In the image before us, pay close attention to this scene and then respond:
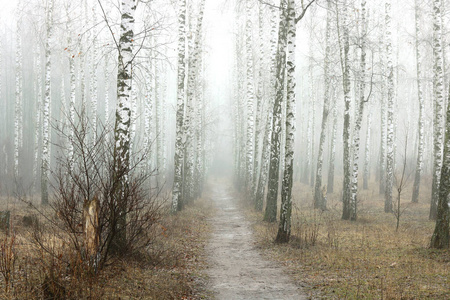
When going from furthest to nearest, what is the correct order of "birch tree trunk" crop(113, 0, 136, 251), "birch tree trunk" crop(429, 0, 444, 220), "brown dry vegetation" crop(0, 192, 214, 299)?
"birch tree trunk" crop(429, 0, 444, 220), "birch tree trunk" crop(113, 0, 136, 251), "brown dry vegetation" crop(0, 192, 214, 299)

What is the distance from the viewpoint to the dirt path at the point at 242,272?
6.13m

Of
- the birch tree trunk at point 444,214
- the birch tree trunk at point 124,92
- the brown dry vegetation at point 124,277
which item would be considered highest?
the birch tree trunk at point 124,92

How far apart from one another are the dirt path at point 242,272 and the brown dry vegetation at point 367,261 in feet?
1.18

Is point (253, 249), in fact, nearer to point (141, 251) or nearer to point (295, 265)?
point (295, 265)

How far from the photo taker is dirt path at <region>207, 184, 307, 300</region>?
6133 millimetres

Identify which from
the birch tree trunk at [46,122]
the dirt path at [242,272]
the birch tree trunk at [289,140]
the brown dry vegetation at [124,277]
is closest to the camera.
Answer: the brown dry vegetation at [124,277]

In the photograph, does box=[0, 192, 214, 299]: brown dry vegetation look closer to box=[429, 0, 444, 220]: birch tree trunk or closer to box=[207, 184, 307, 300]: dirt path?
box=[207, 184, 307, 300]: dirt path

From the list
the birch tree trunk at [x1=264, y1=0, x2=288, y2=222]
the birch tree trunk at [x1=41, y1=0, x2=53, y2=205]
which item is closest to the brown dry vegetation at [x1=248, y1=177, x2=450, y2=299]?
the birch tree trunk at [x1=264, y1=0, x2=288, y2=222]

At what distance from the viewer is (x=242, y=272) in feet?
24.8

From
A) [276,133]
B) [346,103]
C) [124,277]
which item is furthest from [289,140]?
[124,277]

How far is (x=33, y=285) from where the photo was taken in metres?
4.57

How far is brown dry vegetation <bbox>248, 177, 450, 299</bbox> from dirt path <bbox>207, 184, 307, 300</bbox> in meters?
0.36

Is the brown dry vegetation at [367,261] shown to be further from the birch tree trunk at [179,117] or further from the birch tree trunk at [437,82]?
the birch tree trunk at [179,117]

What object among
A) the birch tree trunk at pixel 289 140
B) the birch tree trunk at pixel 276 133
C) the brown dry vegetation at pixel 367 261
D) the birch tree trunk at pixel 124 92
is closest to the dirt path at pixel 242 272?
the brown dry vegetation at pixel 367 261
